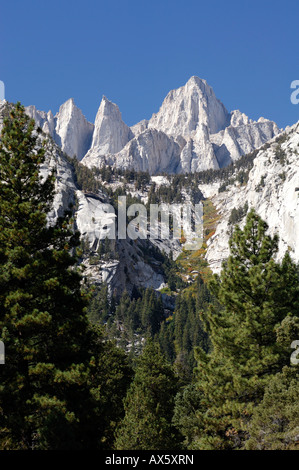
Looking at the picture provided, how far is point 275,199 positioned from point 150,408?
461 ft

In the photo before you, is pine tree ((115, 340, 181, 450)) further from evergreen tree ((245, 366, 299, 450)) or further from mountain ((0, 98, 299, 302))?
mountain ((0, 98, 299, 302))

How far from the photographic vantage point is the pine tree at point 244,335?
17.3 m

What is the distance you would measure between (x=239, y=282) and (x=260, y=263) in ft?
4.98

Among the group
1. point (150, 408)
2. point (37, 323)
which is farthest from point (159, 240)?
point (37, 323)

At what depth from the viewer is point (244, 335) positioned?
18.0 metres

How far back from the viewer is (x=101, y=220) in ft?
468

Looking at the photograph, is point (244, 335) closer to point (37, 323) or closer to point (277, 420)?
point (277, 420)

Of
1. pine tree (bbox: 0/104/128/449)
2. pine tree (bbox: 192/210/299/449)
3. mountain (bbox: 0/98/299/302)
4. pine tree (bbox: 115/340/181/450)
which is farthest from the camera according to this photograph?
mountain (bbox: 0/98/299/302)

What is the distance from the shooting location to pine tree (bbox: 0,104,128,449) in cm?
1304

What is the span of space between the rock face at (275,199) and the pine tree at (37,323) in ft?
378

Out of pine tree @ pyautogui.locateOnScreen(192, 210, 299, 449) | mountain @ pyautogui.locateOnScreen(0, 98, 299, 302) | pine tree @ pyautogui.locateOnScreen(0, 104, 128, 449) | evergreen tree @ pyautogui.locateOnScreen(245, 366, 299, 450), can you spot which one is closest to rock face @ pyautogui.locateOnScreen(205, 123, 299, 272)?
mountain @ pyautogui.locateOnScreen(0, 98, 299, 302)

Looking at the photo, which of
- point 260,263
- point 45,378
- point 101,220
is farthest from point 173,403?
point 101,220

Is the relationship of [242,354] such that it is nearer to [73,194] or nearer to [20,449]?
[20,449]

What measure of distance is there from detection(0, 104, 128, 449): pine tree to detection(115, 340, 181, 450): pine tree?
148 inches
